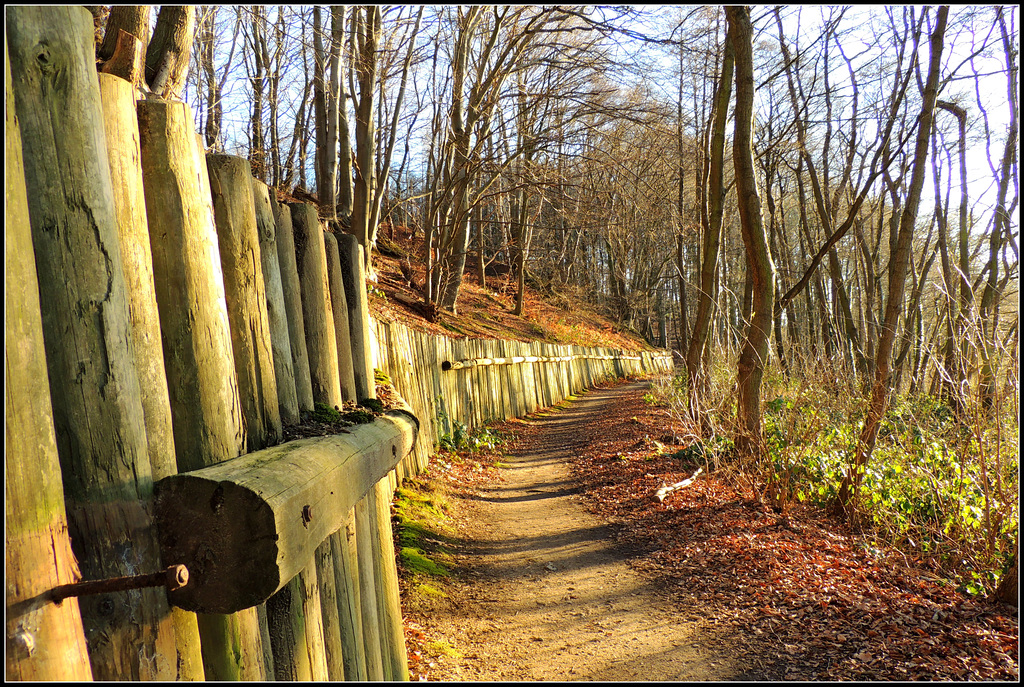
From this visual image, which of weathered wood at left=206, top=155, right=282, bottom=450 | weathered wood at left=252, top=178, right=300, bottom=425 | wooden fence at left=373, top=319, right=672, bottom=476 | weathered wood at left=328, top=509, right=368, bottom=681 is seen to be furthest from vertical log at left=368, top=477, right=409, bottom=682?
wooden fence at left=373, top=319, right=672, bottom=476

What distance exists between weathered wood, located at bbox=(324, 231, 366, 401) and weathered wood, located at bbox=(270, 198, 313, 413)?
1.77 feet

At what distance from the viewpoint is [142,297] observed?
1.50m

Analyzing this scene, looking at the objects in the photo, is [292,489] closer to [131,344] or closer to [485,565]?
[131,344]

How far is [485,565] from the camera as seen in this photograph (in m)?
5.20

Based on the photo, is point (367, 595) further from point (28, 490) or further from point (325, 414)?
point (28, 490)

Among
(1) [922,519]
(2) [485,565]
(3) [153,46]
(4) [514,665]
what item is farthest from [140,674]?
(1) [922,519]

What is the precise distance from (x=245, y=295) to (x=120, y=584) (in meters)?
1.01

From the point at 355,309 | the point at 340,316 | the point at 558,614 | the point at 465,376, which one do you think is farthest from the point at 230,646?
the point at 465,376

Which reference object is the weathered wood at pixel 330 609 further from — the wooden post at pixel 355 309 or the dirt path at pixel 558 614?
the dirt path at pixel 558 614

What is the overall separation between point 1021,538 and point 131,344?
5.15 metres

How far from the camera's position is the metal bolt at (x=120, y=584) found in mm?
1159

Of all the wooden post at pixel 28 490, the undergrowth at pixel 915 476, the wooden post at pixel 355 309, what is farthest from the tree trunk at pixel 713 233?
the wooden post at pixel 28 490

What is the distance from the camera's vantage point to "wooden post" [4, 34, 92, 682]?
3.56 feet

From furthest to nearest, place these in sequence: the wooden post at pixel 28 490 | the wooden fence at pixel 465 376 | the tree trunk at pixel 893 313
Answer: the wooden fence at pixel 465 376 < the tree trunk at pixel 893 313 < the wooden post at pixel 28 490
